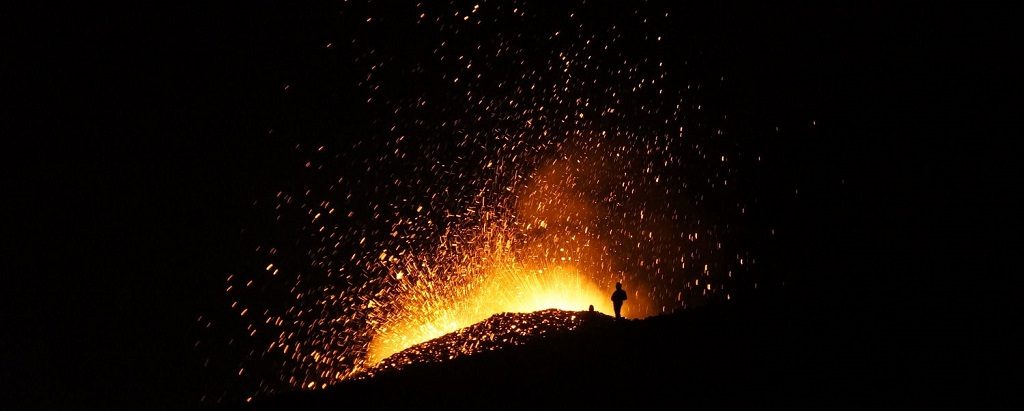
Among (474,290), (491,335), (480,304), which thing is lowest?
(491,335)

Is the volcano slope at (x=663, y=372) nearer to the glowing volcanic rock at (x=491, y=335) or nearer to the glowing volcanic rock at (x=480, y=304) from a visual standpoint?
the glowing volcanic rock at (x=491, y=335)

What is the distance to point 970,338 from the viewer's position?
461 centimetres

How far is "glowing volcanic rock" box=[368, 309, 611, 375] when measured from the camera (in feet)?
25.1

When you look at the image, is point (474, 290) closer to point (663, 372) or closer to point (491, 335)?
point (491, 335)

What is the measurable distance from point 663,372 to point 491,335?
145 inches

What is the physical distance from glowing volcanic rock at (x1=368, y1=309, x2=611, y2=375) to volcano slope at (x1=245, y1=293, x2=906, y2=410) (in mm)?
1461

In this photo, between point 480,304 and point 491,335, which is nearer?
point 491,335

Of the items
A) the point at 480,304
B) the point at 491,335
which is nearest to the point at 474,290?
the point at 480,304

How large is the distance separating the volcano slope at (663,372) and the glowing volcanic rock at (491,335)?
1461 millimetres

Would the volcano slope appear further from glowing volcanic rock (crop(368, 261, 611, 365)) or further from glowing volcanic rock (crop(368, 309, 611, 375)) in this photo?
glowing volcanic rock (crop(368, 261, 611, 365))

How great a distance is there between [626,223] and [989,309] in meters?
11.0

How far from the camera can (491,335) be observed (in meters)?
8.22

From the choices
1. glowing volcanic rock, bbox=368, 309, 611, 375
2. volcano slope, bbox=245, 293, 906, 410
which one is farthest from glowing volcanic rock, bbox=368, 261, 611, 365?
volcano slope, bbox=245, 293, 906, 410

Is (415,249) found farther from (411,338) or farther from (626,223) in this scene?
(626,223)
